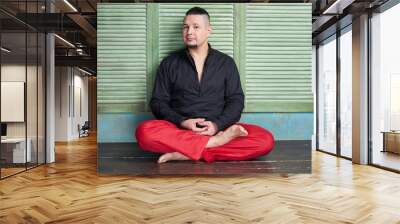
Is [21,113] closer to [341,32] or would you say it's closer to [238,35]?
[238,35]

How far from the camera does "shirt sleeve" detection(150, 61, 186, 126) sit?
3.66m

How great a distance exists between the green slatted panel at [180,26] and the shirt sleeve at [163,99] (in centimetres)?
22

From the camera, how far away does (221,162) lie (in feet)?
12.4

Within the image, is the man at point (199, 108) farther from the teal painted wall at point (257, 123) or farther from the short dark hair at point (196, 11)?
the teal painted wall at point (257, 123)

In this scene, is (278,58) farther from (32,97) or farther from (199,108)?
(32,97)

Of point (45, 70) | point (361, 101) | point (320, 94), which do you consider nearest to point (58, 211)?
point (45, 70)

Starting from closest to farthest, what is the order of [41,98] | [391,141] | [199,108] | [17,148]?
1. [199,108]
2. [17,148]
3. [391,141]
4. [41,98]

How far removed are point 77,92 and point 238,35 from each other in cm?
1094

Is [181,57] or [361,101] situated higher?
[181,57]

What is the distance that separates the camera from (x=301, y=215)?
238 cm

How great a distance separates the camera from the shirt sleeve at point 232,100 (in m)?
3.68

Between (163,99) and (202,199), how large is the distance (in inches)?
47.8

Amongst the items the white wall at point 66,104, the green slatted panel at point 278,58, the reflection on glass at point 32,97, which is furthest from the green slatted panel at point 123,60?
the white wall at point 66,104

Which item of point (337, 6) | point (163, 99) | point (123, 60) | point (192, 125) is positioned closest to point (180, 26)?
point (123, 60)
